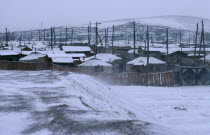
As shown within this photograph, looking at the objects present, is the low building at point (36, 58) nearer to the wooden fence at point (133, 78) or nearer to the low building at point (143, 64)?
the low building at point (143, 64)

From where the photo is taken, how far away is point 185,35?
200m

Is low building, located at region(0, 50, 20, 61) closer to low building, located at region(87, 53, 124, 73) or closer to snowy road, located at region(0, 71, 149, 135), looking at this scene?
low building, located at region(87, 53, 124, 73)

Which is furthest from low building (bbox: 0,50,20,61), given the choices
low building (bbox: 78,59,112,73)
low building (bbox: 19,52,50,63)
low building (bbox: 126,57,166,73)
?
low building (bbox: 126,57,166,73)

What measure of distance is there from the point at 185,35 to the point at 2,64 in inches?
7354

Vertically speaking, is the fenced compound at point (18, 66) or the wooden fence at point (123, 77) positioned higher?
the fenced compound at point (18, 66)

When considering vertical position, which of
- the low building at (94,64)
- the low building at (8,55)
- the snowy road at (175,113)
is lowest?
the snowy road at (175,113)

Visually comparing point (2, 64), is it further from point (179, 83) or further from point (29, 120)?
point (29, 120)

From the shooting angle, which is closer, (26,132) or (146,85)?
(26,132)

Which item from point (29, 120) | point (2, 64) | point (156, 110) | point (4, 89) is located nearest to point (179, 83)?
point (156, 110)

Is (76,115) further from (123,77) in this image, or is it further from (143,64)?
(143,64)

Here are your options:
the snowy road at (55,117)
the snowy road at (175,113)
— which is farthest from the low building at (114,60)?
the snowy road at (55,117)

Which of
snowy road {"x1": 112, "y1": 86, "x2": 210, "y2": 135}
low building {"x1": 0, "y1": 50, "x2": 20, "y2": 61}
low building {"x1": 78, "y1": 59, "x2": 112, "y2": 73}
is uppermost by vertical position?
low building {"x1": 0, "y1": 50, "x2": 20, "y2": 61}

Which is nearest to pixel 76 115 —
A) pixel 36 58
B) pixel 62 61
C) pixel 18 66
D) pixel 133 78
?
pixel 133 78

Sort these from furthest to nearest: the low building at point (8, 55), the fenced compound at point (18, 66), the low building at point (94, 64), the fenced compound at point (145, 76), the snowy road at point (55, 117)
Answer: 1. the low building at point (8, 55)
2. the low building at point (94, 64)
3. the fenced compound at point (18, 66)
4. the fenced compound at point (145, 76)
5. the snowy road at point (55, 117)
